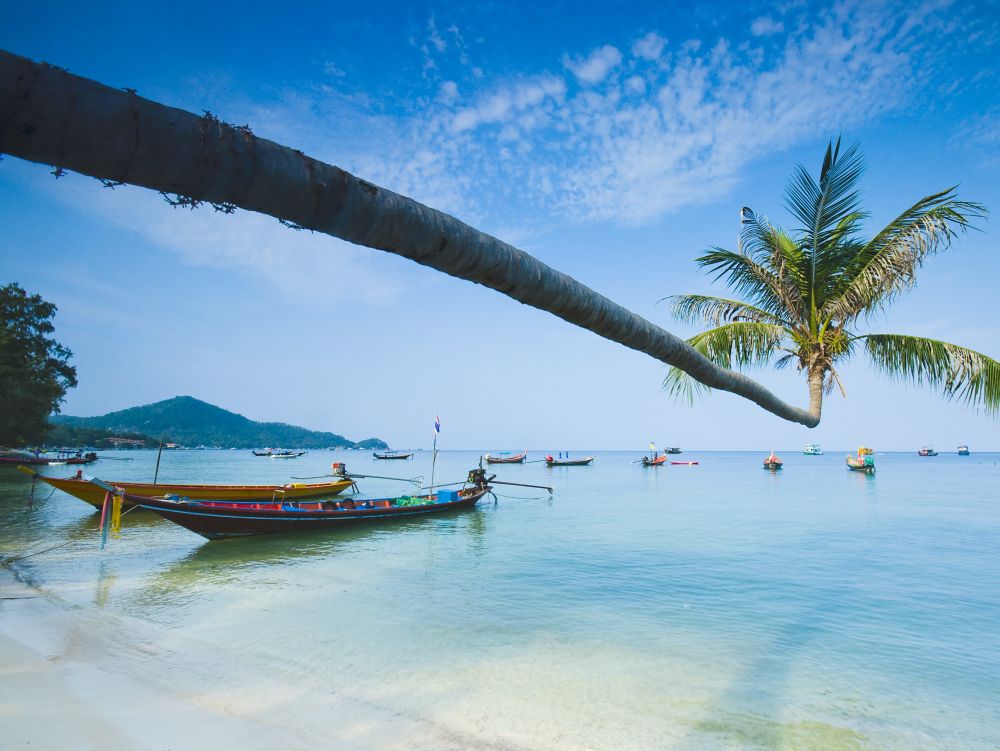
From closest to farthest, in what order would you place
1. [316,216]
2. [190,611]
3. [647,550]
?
[316,216] → [190,611] → [647,550]

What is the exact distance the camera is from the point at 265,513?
15797mm

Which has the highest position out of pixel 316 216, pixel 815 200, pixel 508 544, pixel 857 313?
pixel 815 200

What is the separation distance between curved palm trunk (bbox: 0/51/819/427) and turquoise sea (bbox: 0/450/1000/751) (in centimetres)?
508

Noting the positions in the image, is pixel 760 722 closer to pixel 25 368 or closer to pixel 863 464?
pixel 25 368

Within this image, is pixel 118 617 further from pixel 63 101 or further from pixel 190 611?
pixel 63 101

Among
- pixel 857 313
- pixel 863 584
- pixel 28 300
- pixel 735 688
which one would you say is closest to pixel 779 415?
pixel 857 313

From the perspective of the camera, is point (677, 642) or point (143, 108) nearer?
point (143, 108)

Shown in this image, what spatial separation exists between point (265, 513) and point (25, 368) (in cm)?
4332

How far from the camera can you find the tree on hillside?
4147 centimetres

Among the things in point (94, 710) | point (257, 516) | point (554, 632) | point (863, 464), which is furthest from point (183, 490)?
point (863, 464)

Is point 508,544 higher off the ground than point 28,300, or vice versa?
point 28,300

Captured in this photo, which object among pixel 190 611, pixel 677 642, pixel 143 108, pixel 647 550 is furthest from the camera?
pixel 647 550

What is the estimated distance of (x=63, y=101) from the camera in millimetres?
1213

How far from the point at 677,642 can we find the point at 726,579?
5538 mm
